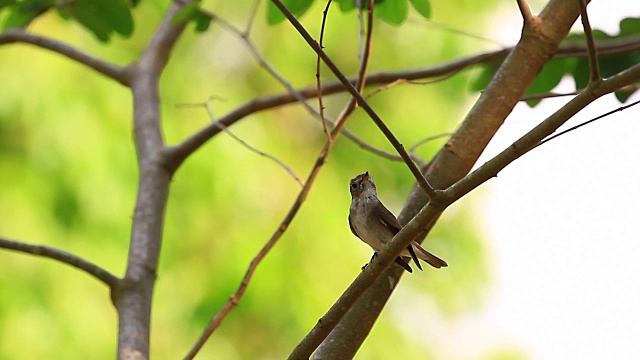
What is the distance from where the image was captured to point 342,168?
5.95 m

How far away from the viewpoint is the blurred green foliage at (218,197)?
5191 mm

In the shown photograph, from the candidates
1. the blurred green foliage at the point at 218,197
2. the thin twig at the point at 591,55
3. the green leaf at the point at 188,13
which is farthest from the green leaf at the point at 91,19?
the thin twig at the point at 591,55

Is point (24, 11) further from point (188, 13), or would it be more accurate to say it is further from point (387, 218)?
point (387, 218)

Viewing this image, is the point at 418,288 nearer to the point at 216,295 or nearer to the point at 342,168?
the point at 342,168

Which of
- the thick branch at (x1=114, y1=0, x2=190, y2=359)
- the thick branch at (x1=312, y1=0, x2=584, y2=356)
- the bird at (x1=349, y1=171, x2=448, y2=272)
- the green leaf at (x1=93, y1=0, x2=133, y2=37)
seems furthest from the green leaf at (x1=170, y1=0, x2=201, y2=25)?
the thick branch at (x1=312, y1=0, x2=584, y2=356)

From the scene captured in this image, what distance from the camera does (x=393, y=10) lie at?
2.94 meters

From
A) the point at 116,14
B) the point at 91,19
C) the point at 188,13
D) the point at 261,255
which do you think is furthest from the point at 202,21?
the point at 261,255

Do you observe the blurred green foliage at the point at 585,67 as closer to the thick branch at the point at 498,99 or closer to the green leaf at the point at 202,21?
the thick branch at the point at 498,99

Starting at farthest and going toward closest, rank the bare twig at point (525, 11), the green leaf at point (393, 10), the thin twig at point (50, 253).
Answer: the green leaf at point (393, 10) < the thin twig at point (50, 253) < the bare twig at point (525, 11)

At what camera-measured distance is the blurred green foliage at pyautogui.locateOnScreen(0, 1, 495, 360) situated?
5.19m

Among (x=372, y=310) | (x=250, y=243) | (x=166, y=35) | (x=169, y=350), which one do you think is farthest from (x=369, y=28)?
(x=169, y=350)

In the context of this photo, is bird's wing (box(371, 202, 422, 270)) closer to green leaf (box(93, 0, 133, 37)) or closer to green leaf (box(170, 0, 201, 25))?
green leaf (box(170, 0, 201, 25))

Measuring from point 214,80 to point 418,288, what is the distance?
2.13 m

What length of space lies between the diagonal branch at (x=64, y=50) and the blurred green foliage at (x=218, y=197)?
1.08 metres
